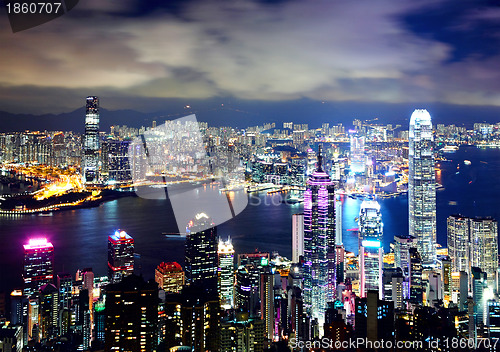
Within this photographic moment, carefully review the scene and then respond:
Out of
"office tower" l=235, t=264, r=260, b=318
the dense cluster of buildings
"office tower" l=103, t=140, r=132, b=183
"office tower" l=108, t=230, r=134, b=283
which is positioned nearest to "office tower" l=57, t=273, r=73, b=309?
the dense cluster of buildings

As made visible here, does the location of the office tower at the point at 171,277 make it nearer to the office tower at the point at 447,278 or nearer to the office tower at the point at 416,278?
the office tower at the point at 416,278

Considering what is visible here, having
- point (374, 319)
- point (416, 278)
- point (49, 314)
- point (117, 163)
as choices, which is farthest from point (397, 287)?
point (117, 163)

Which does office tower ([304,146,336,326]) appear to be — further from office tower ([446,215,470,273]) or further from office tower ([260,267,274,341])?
office tower ([446,215,470,273])

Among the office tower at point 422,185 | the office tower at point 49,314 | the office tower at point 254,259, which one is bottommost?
the office tower at point 49,314

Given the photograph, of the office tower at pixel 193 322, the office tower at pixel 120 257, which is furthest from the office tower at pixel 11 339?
the office tower at pixel 120 257

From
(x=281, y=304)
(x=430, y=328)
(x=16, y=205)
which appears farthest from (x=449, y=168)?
(x=16, y=205)

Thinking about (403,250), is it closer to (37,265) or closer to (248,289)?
(248,289)
